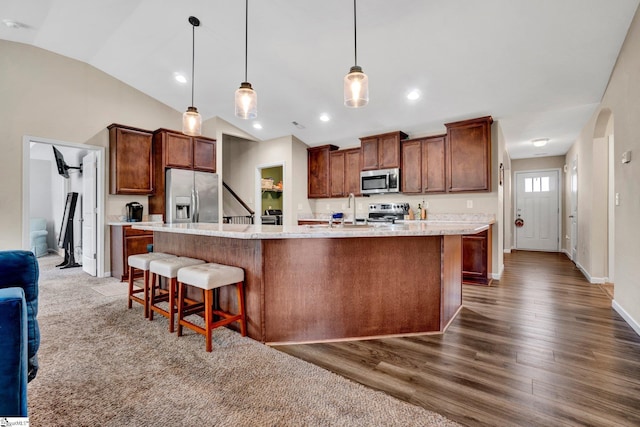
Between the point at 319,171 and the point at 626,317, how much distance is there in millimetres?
4869

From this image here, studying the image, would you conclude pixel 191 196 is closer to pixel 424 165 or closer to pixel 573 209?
pixel 424 165

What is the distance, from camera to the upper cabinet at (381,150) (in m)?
5.01

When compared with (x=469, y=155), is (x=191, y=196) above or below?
below

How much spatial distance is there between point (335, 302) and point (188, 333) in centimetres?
130

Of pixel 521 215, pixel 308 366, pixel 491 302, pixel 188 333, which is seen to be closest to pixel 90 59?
pixel 188 333

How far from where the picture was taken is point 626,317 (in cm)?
269

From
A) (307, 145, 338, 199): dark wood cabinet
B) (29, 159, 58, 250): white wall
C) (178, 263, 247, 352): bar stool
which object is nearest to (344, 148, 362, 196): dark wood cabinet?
(307, 145, 338, 199): dark wood cabinet

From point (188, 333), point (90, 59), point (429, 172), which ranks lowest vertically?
point (188, 333)

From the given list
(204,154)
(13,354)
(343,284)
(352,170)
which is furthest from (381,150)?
(13,354)

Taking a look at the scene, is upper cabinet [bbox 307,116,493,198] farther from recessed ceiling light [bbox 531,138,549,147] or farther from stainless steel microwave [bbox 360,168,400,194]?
recessed ceiling light [bbox 531,138,549,147]

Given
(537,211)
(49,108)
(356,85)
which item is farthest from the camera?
(537,211)

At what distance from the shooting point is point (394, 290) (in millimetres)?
2395

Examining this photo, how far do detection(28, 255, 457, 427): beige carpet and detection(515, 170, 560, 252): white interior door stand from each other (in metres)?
7.75

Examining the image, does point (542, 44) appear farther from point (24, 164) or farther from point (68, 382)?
point (24, 164)
